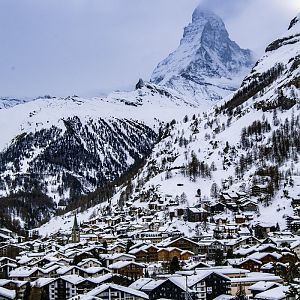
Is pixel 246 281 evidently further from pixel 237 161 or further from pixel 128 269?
pixel 237 161

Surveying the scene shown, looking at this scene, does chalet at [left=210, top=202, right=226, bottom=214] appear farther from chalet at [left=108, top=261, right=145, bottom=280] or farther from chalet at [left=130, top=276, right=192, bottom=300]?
chalet at [left=130, top=276, right=192, bottom=300]

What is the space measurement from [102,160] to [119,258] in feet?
430

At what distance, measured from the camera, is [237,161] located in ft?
299

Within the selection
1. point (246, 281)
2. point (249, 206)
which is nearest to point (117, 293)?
point (246, 281)

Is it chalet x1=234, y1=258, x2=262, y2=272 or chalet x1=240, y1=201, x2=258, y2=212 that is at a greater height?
chalet x1=240, y1=201, x2=258, y2=212

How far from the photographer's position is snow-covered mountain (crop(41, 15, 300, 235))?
7506 centimetres

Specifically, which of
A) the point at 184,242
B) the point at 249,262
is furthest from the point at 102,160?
the point at 249,262

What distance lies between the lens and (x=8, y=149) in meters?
184

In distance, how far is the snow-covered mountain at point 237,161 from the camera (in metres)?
75.1

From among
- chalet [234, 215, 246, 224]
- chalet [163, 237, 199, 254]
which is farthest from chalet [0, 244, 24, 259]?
chalet [234, 215, 246, 224]

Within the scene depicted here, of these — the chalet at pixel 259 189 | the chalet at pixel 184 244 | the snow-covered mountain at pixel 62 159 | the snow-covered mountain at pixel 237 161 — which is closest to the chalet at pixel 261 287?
the chalet at pixel 184 244

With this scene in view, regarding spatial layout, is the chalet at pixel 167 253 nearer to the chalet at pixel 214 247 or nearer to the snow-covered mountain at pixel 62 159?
the chalet at pixel 214 247

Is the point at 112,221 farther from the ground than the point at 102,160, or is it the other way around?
the point at 102,160

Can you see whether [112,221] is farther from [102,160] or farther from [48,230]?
[102,160]
